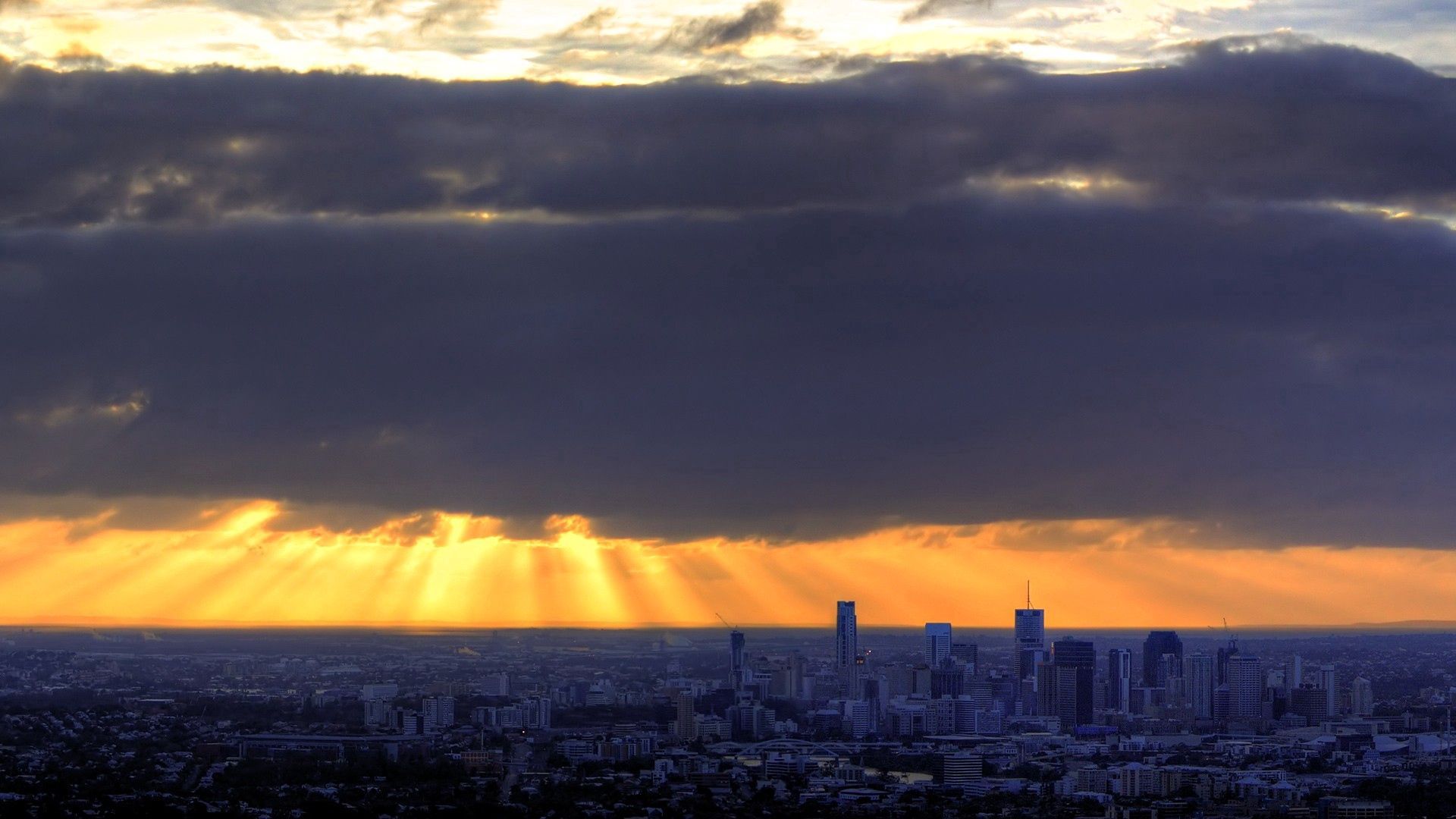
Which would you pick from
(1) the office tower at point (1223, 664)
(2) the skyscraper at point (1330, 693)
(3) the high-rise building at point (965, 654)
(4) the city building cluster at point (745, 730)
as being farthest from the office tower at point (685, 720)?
(3) the high-rise building at point (965, 654)

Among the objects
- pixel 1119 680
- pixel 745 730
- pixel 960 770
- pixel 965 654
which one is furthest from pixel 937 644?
pixel 960 770

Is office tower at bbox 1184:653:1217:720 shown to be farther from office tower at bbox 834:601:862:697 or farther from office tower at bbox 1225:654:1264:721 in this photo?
office tower at bbox 834:601:862:697

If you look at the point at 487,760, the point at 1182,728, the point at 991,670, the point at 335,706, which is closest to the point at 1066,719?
the point at 1182,728

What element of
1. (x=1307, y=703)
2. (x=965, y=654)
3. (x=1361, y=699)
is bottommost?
(x=1307, y=703)

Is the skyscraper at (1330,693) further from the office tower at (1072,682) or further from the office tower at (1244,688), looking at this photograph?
the office tower at (1072,682)

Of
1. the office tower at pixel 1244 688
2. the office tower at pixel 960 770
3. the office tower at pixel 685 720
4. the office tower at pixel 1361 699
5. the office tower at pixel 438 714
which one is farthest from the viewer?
the office tower at pixel 1244 688

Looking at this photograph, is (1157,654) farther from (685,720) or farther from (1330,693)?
(685,720)
